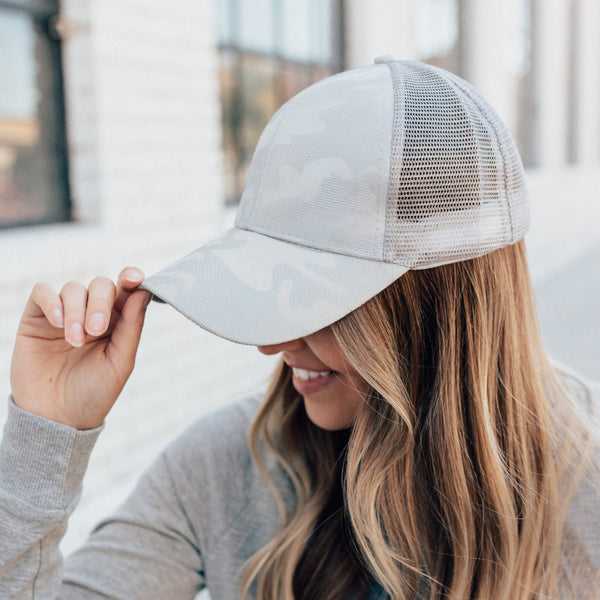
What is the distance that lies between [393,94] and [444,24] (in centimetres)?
632

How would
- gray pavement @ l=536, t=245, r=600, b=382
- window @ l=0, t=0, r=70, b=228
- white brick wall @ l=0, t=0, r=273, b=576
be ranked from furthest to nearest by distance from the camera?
gray pavement @ l=536, t=245, r=600, b=382, white brick wall @ l=0, t=0, r=273, b=576, window @ l=0, t=0, r=70, b=228

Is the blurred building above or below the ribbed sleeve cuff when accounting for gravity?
above

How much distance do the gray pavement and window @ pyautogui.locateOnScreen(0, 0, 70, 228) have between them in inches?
121

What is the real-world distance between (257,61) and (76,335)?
337cm

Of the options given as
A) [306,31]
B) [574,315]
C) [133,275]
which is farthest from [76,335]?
[574,315]

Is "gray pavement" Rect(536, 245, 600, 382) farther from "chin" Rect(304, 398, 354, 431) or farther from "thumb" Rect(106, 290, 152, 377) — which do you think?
"thumb" Rect(106, 290, 152, 377)

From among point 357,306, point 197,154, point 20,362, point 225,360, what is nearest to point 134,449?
point 225,360

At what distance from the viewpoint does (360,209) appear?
0.97 meters

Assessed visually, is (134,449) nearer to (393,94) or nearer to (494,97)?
(393,94)

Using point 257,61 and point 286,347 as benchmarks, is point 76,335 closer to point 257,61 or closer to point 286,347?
point 286,347

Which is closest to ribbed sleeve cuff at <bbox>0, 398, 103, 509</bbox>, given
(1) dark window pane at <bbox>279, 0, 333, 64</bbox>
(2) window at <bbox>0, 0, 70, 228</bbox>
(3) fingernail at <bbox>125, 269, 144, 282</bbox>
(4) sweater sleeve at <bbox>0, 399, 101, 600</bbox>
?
(4) sweater sleeve at <bbox>0, 399, 101, 600</bbox>

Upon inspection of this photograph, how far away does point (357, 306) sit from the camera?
97 centimetres

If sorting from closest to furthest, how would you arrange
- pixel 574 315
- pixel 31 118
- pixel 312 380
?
pixel 312 380 < pixel 31 118 < pixel 574 315

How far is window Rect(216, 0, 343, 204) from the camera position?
12.6ft
